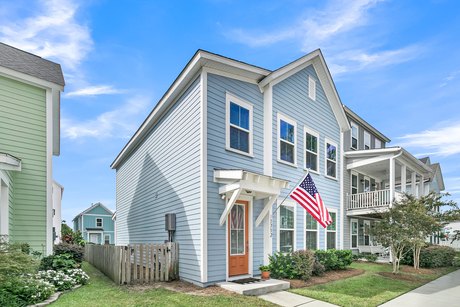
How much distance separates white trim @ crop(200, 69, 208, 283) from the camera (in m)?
8.63

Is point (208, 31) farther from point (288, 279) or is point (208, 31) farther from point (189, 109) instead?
point (288, 279)

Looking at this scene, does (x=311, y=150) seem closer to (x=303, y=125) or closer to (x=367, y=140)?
(x=303, y=125)

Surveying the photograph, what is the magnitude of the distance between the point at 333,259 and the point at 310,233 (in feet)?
4.26

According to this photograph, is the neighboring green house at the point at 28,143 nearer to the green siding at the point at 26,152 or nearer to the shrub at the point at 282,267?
the green siding at the point at 26,152

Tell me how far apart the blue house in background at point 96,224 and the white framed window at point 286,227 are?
106 feet

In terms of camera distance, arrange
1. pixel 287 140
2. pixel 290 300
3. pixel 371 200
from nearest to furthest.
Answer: pixel 290 300 → pixel 287 140 → pixel 371 200

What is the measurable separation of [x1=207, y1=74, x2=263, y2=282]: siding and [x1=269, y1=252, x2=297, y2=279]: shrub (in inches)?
20.4

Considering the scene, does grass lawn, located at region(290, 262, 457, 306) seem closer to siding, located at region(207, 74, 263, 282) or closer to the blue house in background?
siding, located at region(207, 74, 263, 282)

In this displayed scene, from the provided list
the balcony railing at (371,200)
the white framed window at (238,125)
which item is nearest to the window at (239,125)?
the white framed window at (238,125)

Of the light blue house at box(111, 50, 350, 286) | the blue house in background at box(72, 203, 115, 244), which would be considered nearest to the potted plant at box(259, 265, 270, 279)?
the light blue house at box(111, 50, 350, 286)

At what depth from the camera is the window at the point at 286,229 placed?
11.4 meters

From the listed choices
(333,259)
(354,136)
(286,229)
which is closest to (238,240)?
(286,229)

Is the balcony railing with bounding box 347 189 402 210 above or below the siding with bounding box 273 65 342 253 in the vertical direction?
below

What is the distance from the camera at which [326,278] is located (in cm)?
1077
